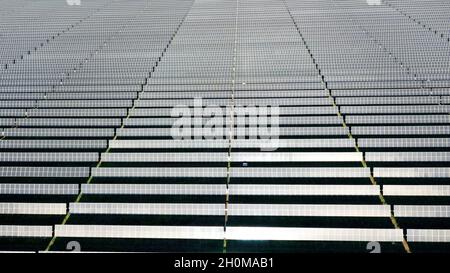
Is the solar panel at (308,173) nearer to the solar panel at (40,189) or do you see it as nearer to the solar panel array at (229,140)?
the solar panel array at (229,140)

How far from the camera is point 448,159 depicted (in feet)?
37.7

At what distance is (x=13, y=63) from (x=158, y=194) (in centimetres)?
1132

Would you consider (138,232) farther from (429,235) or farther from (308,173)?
(429,235)

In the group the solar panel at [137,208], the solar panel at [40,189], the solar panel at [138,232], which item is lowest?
the solar panel at [138,232]

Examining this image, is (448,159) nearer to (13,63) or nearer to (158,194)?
(158,194)

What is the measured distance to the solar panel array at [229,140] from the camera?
30.2 ft

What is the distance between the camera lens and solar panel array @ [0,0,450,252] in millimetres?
9211

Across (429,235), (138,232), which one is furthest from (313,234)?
(138,232)

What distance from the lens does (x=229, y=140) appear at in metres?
12.5

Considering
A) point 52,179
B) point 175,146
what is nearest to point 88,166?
point 52,179

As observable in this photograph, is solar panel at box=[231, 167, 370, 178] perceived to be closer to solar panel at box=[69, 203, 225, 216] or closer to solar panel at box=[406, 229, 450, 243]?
solar panel at box=[69, 203, 225, 216]

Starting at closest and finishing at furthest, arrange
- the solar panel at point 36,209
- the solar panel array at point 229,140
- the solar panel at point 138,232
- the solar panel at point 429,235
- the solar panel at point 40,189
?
the solar panel at point 429,235, the solar panel at point 138,232, the solar panel array at point 229,140, the solar panel at point 36,209, the solar panel at point 40,189

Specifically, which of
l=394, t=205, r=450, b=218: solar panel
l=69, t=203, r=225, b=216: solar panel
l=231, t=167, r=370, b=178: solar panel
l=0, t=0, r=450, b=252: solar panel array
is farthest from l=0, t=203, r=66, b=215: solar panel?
l=394, t=205, r=450, b=218: solar panel

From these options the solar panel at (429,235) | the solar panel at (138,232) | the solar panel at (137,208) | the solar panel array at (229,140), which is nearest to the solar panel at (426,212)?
the solar panel array at (229,140)
